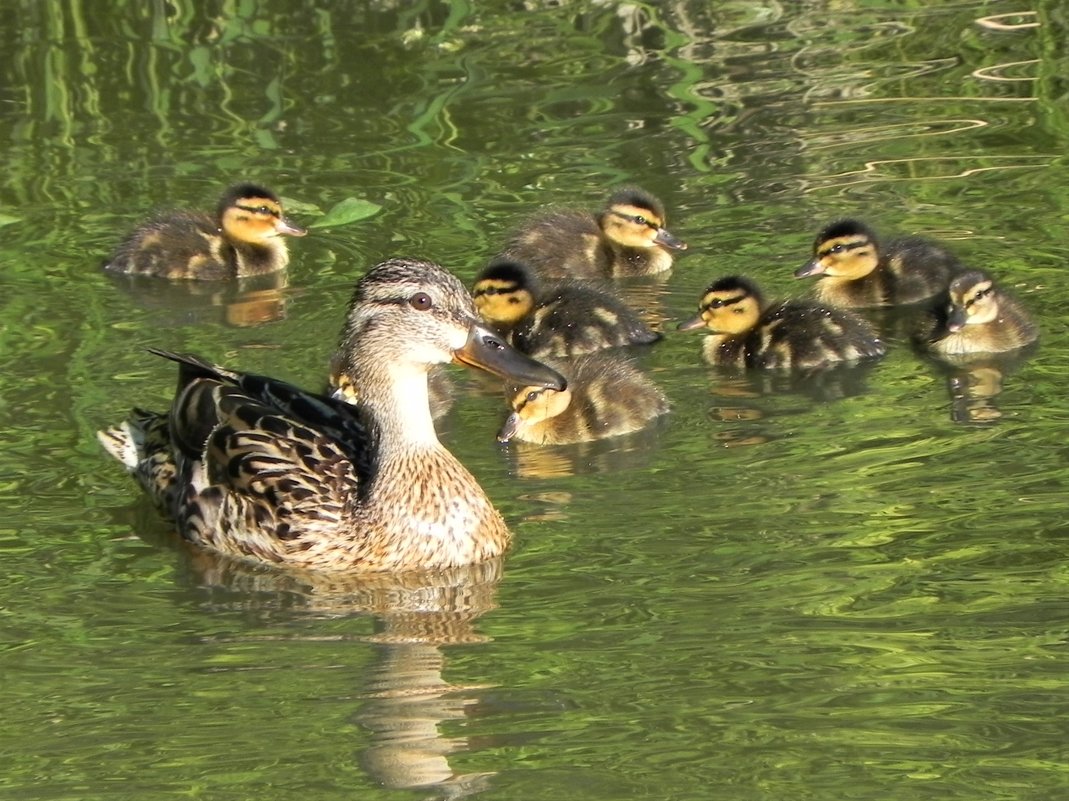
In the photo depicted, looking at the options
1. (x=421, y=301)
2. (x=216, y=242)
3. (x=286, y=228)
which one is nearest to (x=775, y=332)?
(x=421, y=301)

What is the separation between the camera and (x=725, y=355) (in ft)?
20.6

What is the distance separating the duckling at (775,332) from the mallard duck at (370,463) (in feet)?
4.44

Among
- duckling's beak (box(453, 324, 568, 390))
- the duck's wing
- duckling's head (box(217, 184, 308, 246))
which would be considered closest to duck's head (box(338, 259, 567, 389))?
duckling's beak (box(453, 324, 568, 390))

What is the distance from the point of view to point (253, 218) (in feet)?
23.8

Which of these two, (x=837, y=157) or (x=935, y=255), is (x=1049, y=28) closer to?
(x=837, y=157)

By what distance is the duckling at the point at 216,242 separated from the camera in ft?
23.6

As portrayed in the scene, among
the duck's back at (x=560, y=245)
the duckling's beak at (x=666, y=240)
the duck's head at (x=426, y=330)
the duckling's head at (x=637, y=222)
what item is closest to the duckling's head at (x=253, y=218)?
the duck's back at (x=560, y=245)

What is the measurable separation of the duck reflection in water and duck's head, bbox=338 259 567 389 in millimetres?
470

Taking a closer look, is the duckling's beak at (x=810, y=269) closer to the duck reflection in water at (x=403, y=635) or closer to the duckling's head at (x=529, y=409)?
the duckling's head at (x=529, y=409)

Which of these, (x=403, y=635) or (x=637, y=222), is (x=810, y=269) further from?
(x=403, y=635)

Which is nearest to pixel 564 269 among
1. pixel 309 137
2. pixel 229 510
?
pixel 309 137

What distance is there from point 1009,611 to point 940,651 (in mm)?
249

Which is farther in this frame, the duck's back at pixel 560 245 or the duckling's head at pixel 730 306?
the duck's back at pixel 560 245

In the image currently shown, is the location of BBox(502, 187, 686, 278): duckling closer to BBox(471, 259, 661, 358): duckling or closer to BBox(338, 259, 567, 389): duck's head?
BBox(471, 259, 661, 358): duckling
